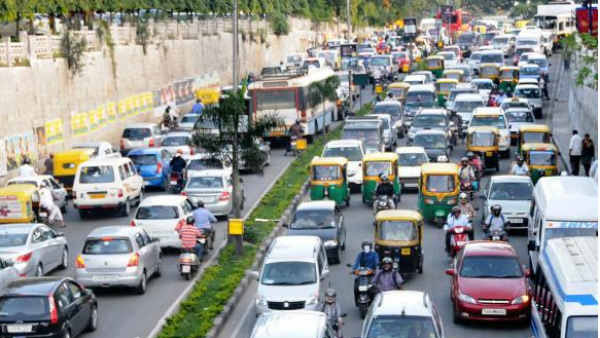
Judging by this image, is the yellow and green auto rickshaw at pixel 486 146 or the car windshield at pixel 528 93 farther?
the car windshield at pixel 528 93

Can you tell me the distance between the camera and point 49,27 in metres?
52.7

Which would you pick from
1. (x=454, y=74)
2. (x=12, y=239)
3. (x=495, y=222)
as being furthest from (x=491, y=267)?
(x=454, y=74)

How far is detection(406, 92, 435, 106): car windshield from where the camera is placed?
185ft

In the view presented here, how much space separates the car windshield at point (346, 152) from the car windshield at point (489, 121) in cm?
864

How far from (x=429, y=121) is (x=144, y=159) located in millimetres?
13531

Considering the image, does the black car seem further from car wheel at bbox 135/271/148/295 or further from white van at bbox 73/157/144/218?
white van at bbox 73/157/144/218

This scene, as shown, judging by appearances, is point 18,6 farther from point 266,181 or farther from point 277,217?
point 277,217

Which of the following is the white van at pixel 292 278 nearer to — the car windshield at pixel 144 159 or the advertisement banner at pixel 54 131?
the car windshield at pixel 144 159

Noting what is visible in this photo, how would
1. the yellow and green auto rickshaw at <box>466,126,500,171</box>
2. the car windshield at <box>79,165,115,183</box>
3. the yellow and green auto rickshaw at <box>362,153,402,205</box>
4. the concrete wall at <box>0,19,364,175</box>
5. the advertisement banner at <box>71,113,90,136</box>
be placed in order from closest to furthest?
1. the car windshield at <box>79,165,115,183</box>
2. the yellow and green auto rickshaw at <box>362,153,402,205</box>
3. the concrete wall at <box>0,19,364,175</box>
4. the yellow and green auto rickshaw at <box>466,126,500,171</box>
5. the advertisement banner at <box>71,113,90,136</box>

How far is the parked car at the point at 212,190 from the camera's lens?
3384 centimetres

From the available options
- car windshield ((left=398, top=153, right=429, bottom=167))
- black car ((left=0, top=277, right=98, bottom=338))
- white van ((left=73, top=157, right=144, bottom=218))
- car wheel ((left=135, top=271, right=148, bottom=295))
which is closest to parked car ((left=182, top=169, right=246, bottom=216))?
white van ((left=73, top=157, right=144, bottom=218))

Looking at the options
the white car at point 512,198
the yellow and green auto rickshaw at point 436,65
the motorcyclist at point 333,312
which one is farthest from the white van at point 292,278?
the yellow and green auto rickshaw at point 436,65

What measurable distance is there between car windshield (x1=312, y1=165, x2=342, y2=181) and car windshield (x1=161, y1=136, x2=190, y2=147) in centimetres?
1048

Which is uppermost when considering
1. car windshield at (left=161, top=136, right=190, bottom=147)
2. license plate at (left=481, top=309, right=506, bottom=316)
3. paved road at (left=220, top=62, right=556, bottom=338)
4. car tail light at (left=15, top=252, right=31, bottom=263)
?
car tail light at (left=15, top=252, right=31, bottom=263)
